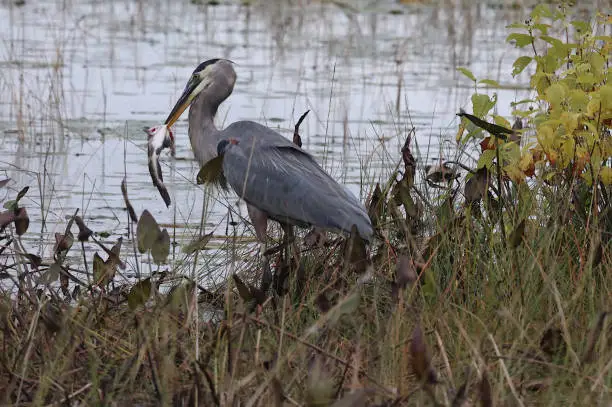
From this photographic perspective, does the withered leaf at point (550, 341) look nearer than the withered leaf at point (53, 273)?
Yes

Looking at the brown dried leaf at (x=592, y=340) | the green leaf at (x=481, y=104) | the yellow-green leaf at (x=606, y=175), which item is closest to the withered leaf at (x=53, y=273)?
the brown dried leaf at (x=592, y=340)

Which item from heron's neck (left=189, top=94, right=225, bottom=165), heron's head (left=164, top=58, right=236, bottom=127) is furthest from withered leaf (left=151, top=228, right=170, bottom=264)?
heron's head (left=164, top=58, right=236, bottom=127)

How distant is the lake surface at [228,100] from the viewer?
5.73 metres

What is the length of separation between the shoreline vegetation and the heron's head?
102 cm

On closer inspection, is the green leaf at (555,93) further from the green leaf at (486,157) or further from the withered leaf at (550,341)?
the withered leaf at (550,341)

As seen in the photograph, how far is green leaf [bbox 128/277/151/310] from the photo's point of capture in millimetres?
3221

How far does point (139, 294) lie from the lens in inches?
127

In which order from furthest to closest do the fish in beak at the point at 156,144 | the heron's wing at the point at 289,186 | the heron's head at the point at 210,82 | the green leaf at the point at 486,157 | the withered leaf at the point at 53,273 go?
1. the heron's head at the point at 210,82
2. the heron's wing at the point at 289,186
3. the green leaf at the point at 486,157
4. the fish in beak at the point at 156,144
5. the withered leaf at the point at 53,273

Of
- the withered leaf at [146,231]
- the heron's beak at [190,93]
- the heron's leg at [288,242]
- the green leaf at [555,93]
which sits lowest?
the heron's leg at [288,242]

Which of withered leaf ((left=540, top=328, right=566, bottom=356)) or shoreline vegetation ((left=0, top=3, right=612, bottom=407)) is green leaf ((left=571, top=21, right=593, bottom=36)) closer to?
shoreline vegetation ((left=0, top=3, right=612, bottom=407))

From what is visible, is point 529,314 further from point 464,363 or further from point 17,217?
point 17,217

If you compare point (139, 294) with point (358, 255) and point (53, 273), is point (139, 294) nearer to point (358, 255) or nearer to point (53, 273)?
point (53, 273)

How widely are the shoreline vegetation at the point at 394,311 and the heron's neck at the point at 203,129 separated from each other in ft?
2.61

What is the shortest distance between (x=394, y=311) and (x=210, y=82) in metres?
2.56
